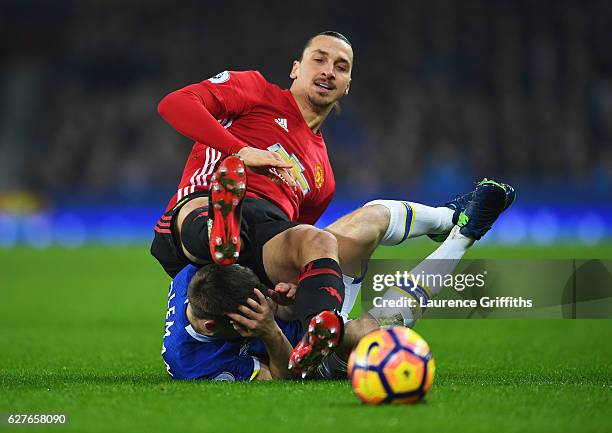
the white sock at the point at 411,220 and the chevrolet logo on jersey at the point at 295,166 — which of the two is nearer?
the white sock at the point at 411,220

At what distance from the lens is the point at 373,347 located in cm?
425

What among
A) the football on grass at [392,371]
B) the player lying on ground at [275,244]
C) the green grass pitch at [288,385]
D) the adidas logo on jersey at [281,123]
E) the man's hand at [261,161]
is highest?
the adidas logo on jersey at [281,123]

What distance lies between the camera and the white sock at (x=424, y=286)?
218 inches

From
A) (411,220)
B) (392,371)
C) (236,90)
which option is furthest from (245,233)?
(392,371)

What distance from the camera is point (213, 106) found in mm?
5758

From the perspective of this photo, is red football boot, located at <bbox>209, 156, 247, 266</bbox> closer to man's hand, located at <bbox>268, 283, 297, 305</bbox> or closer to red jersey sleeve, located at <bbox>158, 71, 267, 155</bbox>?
man's hand, located at <bbox>268, 283, 297, 305</bbox>

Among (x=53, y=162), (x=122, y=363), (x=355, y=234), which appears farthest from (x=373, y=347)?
(x=53, y=162)

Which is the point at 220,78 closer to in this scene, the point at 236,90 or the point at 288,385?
the point at 236,90

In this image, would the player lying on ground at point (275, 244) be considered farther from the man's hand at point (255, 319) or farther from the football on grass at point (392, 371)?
the football on grass at point (392, 371)

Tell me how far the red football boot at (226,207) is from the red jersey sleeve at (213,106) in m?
0.49

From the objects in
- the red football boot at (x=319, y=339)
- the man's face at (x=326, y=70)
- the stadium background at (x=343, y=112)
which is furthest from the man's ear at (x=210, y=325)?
the stadium background at (x=343, y=112)

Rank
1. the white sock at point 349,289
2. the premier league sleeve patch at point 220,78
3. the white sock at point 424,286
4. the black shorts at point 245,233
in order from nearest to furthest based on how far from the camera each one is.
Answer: the black shorts at point 245,233
the white sock at point 424,286
the white sock at point 349,289
the premier league sleeve patch at point 220,78

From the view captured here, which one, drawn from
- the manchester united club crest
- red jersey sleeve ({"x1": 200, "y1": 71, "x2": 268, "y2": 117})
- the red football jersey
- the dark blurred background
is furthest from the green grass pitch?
the dark blurred background

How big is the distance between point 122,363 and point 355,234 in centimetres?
189
